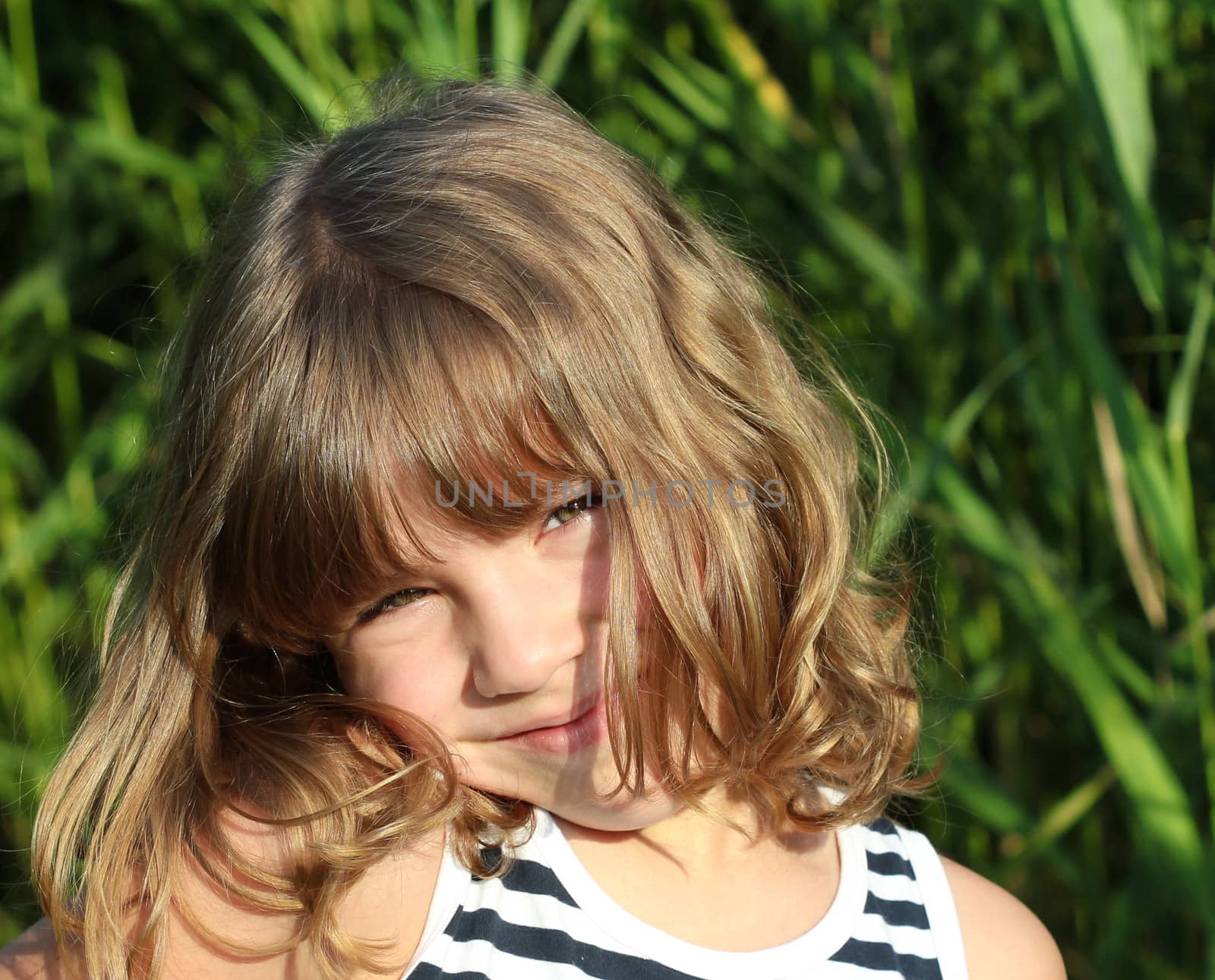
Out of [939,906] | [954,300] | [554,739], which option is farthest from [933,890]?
[954,300]

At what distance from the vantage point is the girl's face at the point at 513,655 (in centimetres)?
63

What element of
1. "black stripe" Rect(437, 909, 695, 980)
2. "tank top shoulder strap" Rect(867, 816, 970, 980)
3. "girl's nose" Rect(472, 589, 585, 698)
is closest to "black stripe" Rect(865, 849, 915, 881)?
"tank top shoulder strap" Rect(867, 816, 970, 980)

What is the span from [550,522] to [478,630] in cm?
8

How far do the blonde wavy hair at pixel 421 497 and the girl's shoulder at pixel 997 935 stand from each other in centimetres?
8

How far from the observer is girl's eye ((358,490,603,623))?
66 cm

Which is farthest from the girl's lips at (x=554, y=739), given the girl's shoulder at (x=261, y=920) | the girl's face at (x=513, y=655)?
the girl's shoulder at (x=261, y=920)

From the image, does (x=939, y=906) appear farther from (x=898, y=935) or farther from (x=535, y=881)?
(x=535, y=881)

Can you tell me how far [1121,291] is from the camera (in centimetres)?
117

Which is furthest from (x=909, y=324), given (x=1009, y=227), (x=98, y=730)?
(x=98, y=730)

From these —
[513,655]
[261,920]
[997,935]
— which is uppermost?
[513,655]

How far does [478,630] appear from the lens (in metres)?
0.64

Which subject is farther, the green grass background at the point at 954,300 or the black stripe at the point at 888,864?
the green grass background at the point at 954,300

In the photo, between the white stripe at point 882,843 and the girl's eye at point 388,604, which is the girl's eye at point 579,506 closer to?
the girl's eye at point 388,604

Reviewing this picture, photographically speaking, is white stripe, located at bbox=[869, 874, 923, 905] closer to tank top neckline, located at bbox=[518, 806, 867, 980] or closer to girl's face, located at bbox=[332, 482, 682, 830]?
tank top neckline, located at bbox=[518, 806, 867, 980]
